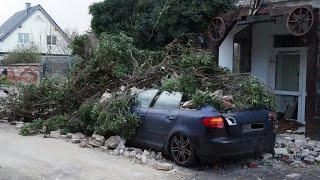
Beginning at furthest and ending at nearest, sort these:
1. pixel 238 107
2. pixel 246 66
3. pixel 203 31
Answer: pixel 246 66 → pixel 203 31 → pixel 238 107

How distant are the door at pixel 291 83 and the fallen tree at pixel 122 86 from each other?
4.07 m

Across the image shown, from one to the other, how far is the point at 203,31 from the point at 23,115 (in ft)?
20.3

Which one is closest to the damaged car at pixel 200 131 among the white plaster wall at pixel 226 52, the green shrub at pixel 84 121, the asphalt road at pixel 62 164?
the asphalt road at pixel 62 164

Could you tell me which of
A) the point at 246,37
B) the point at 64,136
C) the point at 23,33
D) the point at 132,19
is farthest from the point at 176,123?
the point at 23,33

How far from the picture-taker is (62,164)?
8.44 m

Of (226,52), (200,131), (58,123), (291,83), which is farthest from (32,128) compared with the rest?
(291,83)

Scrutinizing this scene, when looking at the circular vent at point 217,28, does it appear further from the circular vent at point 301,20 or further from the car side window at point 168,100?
the car side window at point 168,100

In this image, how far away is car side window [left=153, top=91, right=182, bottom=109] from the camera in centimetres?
895

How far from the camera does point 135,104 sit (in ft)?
32.7

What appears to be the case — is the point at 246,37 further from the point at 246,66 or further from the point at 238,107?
the point at 238,107

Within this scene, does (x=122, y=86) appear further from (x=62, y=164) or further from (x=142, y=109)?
(x=62, y=164)

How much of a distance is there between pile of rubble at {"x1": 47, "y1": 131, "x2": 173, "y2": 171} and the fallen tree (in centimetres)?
21

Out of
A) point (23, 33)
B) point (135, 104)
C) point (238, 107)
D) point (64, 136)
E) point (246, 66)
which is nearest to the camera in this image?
point (238, 107)

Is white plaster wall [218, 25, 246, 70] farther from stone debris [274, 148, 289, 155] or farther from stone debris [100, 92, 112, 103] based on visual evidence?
stone debris [274, 148, 289, 155]
